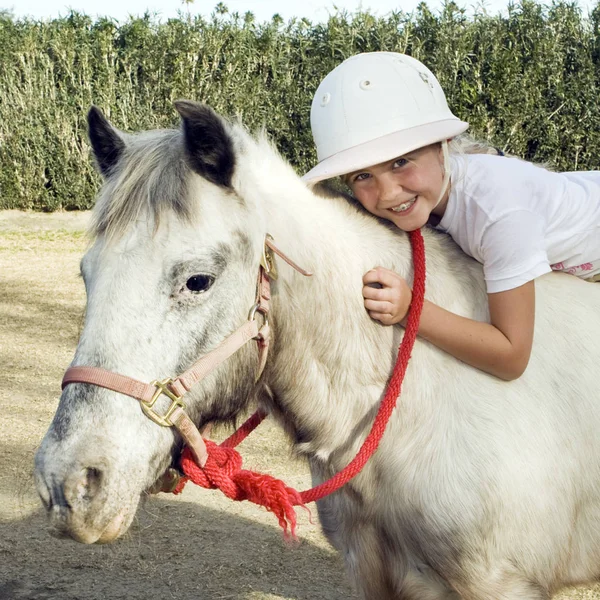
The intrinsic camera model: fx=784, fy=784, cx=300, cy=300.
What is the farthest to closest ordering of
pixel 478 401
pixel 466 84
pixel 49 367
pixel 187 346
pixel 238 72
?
1. pixel 238 72
2. pixel 466 84
3. pixel 49 367
4. pixel 478 401
5. pixel 187 346

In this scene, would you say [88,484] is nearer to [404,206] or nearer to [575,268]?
[404,206]

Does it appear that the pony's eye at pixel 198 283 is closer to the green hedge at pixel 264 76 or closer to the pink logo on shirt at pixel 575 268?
the pink logo on shirt at pixel 575 268

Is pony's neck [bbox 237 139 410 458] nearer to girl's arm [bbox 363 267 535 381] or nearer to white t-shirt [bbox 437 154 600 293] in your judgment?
girl's arm [bbox 363 267 535 381]

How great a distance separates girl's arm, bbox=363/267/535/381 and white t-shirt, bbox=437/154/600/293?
63mm

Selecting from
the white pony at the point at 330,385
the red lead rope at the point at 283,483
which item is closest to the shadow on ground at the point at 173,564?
the white pony at the point at 330,385

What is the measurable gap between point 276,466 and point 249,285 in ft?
9.20

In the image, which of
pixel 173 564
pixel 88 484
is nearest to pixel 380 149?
pixel 88 484

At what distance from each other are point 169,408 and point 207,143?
2.07 feet

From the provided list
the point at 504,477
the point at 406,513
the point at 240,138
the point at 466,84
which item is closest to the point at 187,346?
the point at 240,138

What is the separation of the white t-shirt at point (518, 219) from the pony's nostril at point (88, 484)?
1154 millimetres

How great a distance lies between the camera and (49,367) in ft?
19.9

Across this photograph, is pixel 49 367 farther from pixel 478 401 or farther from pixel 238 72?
pixel 238 72

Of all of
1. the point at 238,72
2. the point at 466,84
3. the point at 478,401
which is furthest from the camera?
the point at 238,72

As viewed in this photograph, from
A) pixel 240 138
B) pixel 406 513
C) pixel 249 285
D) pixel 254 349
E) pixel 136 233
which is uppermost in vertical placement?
pixel 240 138
